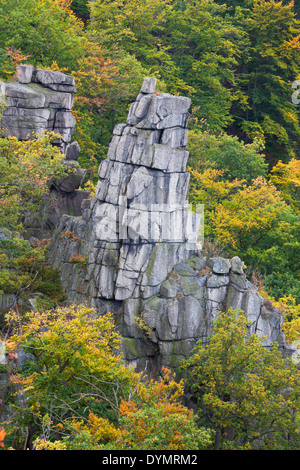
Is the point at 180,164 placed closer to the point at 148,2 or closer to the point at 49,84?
the point at 49,84

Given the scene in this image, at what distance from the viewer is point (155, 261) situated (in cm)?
2242

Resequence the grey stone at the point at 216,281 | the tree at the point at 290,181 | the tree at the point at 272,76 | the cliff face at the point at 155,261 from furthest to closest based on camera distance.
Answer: the tree at the point at 272,76 < the tree at the point at 290,181 < the grey stone at the point at 216,281 < the cliff face at the point at 155,261

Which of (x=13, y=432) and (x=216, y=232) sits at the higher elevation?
(x=216, y=232)

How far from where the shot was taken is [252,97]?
41875mm

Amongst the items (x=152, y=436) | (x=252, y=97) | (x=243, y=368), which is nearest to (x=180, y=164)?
(x=243, y=368)

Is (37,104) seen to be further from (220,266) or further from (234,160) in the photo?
(220,266)

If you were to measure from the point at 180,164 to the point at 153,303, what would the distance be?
6.53 m

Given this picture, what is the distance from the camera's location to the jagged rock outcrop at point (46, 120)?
27.4 meters

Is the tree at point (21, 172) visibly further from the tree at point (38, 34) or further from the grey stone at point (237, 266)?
the tree at point (38, 34)

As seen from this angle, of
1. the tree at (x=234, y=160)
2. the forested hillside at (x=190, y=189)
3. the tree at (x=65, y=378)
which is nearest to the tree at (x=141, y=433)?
the forested hillside at (x=190, y=189)

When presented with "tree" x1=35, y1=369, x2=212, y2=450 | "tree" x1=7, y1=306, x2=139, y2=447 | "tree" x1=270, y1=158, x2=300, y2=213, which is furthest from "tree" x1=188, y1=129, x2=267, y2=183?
"tree" x1=35, y1=369, x2=212, y2=450

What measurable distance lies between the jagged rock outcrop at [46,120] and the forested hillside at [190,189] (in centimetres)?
127

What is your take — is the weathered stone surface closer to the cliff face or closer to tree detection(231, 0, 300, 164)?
the cliff face

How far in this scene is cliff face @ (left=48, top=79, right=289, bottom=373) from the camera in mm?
21984
